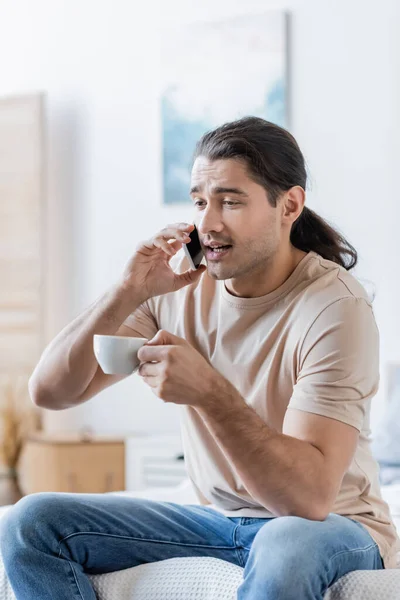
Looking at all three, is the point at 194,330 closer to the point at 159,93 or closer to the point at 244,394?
the point at 244,394

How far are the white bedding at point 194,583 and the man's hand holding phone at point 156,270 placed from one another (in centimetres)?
60

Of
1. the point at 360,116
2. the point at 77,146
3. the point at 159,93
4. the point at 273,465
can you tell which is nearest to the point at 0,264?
the point at 77,146

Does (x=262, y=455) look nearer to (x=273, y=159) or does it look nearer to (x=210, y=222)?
(x=210, y=222)

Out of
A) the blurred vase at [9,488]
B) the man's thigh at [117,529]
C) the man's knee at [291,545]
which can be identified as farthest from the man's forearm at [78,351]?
the blurred vase at [9,488]

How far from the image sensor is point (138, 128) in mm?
4602

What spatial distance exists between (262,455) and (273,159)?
0.70 meters

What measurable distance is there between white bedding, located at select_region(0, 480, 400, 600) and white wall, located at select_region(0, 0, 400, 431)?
7.63ft

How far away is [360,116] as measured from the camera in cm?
408

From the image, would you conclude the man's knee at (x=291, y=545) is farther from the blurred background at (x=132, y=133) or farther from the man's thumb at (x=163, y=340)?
the blurred background at (x=132, y=133)

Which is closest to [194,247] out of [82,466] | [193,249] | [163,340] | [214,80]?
[193,249]

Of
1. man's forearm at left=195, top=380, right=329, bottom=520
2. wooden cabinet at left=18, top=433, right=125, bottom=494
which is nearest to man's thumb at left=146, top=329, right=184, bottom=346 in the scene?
man's forearm at left=195, top=380, right=329, bottom=520

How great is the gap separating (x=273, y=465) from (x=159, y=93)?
10.4 feet

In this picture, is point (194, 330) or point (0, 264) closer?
point (194, 330)

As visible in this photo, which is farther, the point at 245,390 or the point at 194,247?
the point at 194,247
